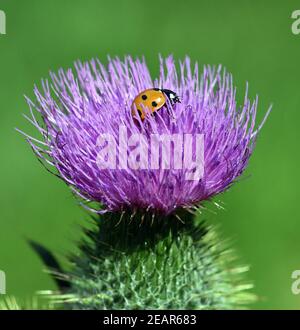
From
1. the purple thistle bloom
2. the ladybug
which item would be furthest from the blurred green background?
the ladybug

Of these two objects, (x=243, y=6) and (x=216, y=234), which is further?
(x=243, y=6)

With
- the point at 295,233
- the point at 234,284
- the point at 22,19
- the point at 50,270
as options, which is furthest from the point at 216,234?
the point at 22,19

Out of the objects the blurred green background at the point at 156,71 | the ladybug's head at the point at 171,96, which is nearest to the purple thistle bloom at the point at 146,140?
the ladybug's head at the point at 171,96

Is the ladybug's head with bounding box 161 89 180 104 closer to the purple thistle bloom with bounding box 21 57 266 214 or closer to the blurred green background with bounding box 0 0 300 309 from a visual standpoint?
the purple thistle bloom with bounding box 21 57 266 214

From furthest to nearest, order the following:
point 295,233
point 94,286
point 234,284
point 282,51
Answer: point 282,51 → point 295,233 → point 234,284 → point 94,286

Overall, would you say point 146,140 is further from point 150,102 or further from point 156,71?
point 156,71

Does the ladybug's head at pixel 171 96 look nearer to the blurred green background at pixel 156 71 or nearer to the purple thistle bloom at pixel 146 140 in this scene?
the purple thistle bloom at pixel 146 140

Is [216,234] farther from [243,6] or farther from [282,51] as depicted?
[243,6]

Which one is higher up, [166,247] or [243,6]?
[243,6]

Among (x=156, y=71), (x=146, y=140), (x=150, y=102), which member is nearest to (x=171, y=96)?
(x=150, y=102)
